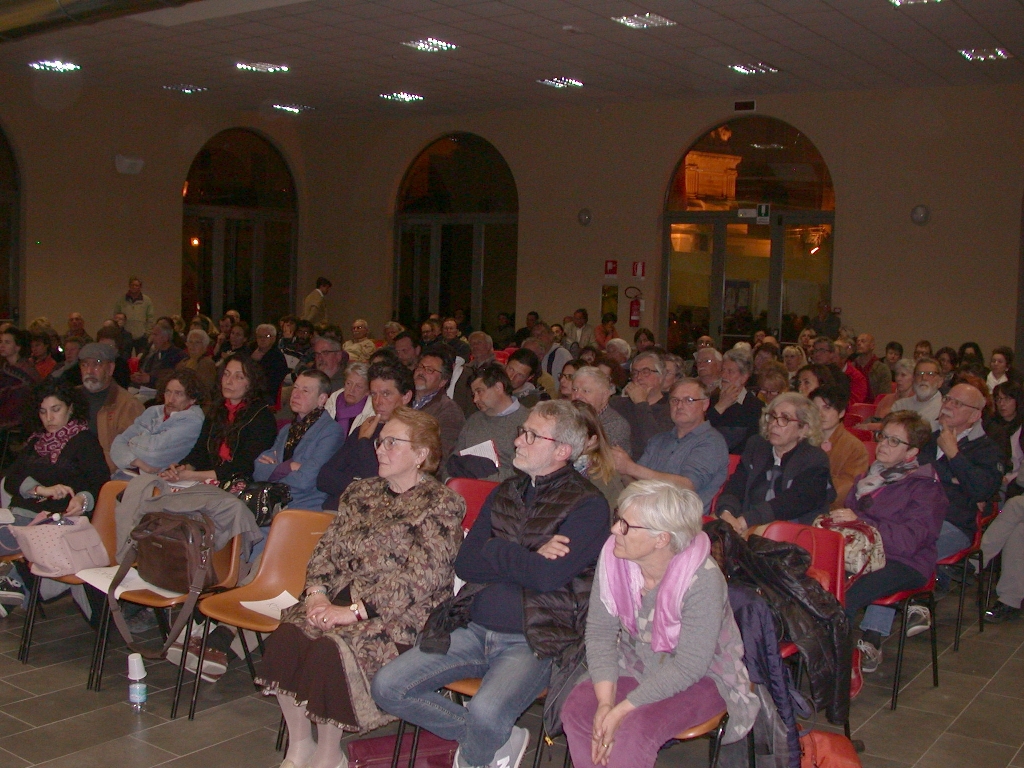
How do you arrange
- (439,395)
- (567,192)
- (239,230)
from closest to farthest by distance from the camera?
(439,395) → (567,192) → (239,230)

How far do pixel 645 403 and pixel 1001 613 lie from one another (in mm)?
2218

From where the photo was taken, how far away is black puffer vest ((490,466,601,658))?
3.25 meters

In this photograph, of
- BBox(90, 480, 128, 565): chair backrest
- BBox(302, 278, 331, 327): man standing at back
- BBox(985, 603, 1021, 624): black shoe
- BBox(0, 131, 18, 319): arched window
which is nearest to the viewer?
BBox(90, 480, 128, 565): chair backrest

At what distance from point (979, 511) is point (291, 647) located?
3.59 meters

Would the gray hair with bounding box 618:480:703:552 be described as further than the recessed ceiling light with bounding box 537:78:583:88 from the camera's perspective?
No

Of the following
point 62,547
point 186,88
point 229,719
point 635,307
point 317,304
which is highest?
point 186,88

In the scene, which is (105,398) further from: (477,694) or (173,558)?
(477,694)

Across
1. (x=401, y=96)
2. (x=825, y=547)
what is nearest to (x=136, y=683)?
(x=825, y=547)

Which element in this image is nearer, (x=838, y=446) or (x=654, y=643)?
(x=654, y=643)

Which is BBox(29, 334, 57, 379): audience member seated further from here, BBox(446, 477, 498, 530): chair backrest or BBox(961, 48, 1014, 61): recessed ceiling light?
BBox(961, 48, 1014, 61): recessed ceiling light

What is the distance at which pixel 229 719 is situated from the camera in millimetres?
3957

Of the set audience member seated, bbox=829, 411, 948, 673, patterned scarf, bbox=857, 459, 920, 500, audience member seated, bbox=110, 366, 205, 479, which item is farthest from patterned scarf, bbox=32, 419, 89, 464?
patterned scarf, bbox=857, 459, 920, 500

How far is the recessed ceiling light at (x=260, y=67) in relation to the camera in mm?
12375

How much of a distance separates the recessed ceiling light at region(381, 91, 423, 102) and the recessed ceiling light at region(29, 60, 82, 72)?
4032 mm
